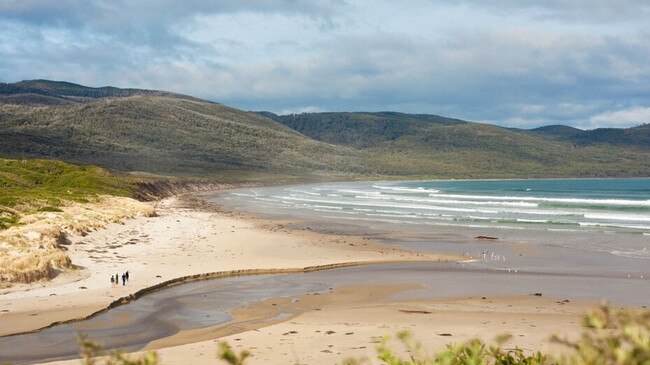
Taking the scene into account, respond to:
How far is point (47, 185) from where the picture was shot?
220 ft

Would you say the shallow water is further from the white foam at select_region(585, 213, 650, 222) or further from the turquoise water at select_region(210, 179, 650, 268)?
the white foam at select_region(585, 213, 650, 222)

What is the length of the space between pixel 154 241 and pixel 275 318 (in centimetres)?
2059

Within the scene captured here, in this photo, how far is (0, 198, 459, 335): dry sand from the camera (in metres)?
20.8

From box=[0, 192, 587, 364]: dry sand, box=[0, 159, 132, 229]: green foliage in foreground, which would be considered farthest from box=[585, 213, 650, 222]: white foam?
box=[0, 159, 132, 229]: green foliage in foreground

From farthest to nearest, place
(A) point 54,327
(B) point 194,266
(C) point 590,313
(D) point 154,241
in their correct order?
1. (D) point 154,241
2. (B) point 194,266
3. (A) point 54,327
4. (C) point 590,313

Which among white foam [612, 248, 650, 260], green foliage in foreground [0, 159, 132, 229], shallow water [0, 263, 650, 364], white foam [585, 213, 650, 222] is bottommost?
shallow water [0, 263, 650, 364]

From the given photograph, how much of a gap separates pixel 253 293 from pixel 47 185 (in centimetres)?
5136

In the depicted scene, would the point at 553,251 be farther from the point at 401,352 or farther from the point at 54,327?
the point at 54,327

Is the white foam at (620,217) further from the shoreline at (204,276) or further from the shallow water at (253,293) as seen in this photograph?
the shoreline at (204,276)

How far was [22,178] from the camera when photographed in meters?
67.2

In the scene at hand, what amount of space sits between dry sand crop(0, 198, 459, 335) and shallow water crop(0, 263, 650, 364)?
1302 millimetres

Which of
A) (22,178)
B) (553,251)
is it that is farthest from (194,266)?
(22,178)

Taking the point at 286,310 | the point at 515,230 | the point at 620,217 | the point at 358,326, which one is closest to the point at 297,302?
the point at 286,310

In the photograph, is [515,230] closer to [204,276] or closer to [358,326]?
[204,276]
